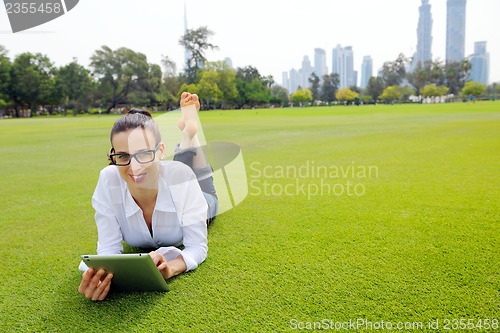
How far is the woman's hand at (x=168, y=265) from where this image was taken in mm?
2100

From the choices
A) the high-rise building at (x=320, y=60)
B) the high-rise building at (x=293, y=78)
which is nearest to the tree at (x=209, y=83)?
the high-rise building at (x=293, y=78)

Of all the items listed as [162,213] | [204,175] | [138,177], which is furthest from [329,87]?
[138,177]

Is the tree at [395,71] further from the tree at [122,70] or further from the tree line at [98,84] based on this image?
the tree at [122,70]

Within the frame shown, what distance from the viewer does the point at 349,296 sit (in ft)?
6.67

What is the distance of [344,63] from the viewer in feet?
463

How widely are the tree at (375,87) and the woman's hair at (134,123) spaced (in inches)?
3405

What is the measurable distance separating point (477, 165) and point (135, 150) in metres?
5.77

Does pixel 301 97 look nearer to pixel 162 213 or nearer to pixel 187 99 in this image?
pixel 187 99

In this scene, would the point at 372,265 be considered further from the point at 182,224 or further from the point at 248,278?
the point at 182,224

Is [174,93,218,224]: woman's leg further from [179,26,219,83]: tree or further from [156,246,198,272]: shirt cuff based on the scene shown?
[179,26,219,83]: tree

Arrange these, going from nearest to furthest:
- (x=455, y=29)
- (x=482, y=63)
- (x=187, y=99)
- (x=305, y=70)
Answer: (x=187, y=99)
(x=455, y=29)
(x=482, y=63)
(x=305, y=70)

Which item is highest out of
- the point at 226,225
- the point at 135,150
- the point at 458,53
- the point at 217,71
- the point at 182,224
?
the point at 458,53

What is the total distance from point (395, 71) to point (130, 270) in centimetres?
9569

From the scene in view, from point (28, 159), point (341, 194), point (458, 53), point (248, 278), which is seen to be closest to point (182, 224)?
point (248, 278)
